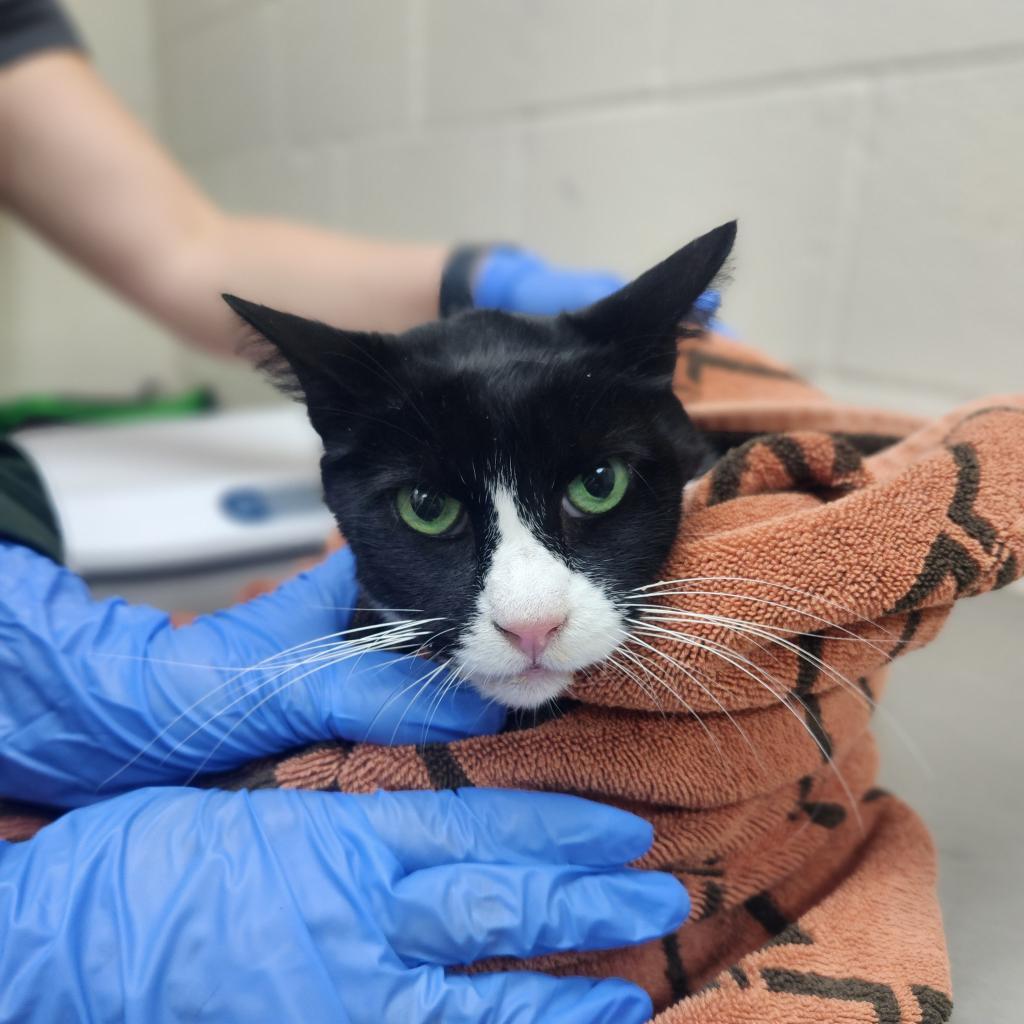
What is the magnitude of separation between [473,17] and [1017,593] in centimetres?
146

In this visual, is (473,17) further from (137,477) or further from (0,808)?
(0,808)

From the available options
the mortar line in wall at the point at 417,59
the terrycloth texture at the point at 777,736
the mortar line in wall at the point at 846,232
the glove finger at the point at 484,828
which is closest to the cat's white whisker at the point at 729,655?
the terrycloth texture at the point at 777,736

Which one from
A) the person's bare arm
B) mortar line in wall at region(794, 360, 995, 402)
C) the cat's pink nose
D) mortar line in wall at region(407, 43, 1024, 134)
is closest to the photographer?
the cat's pink nose

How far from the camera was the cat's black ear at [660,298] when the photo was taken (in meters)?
0.57

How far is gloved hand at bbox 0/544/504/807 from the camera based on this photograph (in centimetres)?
66

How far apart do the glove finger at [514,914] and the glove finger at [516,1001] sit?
0.06 ft

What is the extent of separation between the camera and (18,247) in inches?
Result: 113

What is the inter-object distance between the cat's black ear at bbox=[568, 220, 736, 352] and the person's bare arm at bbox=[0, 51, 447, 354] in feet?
2.85

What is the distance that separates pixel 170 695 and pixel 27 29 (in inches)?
56.8

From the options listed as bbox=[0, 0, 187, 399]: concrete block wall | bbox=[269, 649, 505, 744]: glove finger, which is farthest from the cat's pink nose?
bbox=[0, 0, 187, 399]: concrete block wall

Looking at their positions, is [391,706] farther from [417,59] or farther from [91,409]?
[91,409]

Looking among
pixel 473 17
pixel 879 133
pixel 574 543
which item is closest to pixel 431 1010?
pixel 574 543

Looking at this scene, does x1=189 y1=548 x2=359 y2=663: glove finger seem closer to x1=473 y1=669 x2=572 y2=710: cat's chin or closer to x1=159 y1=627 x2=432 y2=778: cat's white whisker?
x1=159 y1=627 x2=432 y2=778: cat's white whisker

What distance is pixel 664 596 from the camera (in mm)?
623
